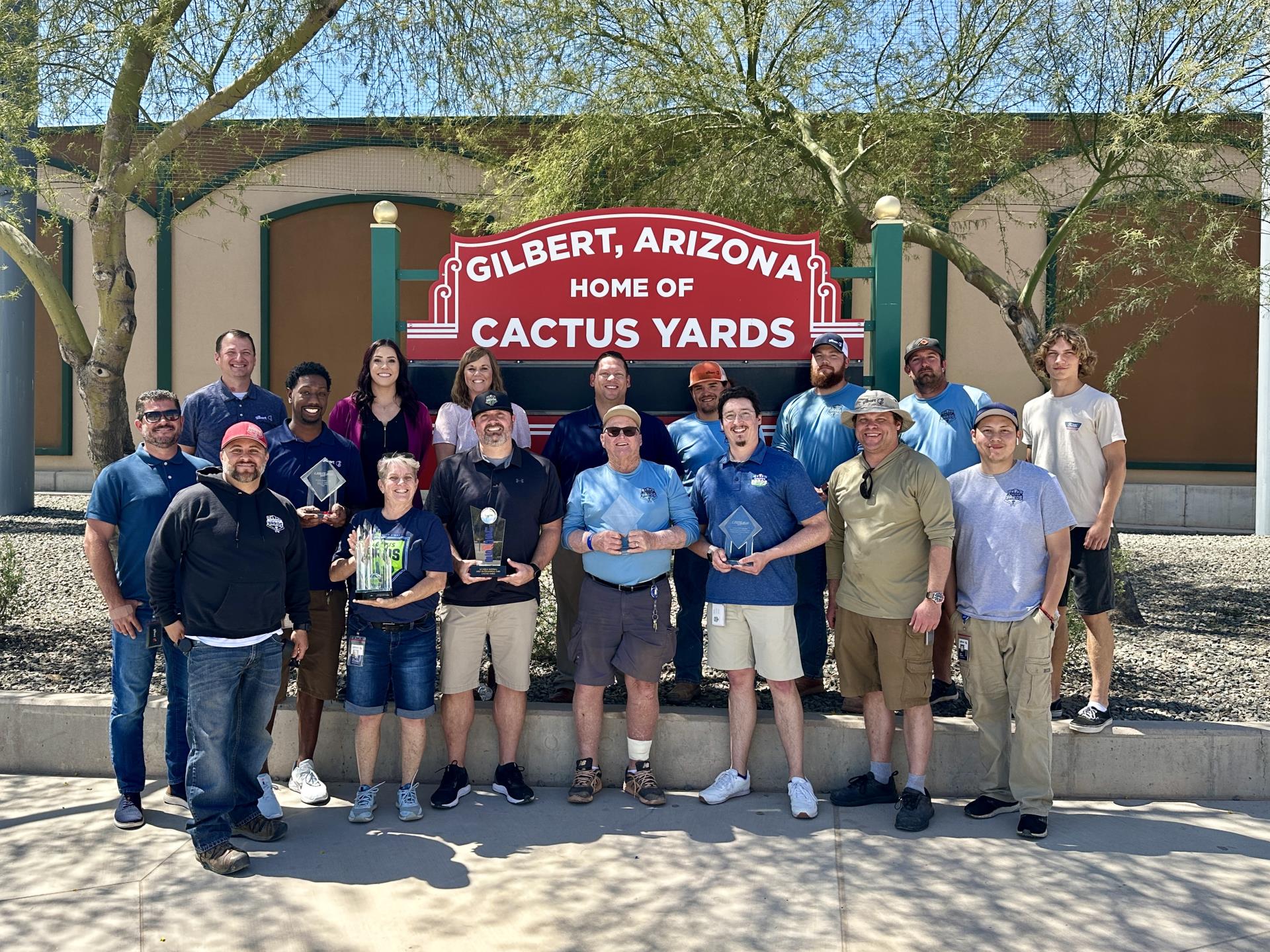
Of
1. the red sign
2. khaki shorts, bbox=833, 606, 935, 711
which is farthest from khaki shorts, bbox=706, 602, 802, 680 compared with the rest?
the red sign

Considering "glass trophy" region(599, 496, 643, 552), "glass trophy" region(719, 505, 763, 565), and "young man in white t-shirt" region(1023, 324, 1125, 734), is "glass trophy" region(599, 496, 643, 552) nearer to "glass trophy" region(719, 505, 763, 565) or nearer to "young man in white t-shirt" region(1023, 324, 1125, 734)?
"glass trophy" region(719, 505, 763, 565)

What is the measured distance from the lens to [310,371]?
5.17 metres

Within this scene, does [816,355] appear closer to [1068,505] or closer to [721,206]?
[1068,505]

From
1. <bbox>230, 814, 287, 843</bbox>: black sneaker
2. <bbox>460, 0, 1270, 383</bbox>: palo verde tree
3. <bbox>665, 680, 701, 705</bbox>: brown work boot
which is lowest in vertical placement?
<bbox>230, 814, 287, 843</bbox>: black sneaker

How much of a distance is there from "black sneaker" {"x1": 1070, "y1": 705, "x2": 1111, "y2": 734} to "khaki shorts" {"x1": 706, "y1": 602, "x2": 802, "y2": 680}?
1398mm

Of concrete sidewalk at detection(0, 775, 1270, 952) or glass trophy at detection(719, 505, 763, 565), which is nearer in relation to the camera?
concrete sidewalk at detection(0, 775, 1270, 952)

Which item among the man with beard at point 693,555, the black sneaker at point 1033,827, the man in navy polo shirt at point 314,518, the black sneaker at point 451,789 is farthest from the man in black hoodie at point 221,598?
the black sneaker at point 1033,827

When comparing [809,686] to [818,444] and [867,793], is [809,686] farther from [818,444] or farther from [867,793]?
[818,444]

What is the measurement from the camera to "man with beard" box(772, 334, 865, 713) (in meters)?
5.62

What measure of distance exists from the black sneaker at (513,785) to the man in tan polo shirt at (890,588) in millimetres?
1453

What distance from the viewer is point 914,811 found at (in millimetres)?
4668

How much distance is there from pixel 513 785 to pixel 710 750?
99cm

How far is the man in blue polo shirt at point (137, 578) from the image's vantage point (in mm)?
4641

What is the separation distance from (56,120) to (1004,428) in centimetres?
728
